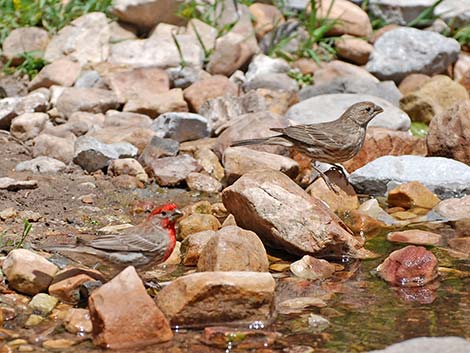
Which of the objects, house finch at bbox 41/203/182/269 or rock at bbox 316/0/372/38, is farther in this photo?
rock at bbox 316/0/372/38

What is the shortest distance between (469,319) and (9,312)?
9.58 ft

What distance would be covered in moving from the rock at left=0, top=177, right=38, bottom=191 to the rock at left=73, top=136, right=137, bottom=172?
0.88 m

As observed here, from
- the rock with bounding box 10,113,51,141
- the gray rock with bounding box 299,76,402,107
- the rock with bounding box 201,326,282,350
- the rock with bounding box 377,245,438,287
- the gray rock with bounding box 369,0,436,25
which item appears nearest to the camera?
the rock with bounding box 201,326,282,350

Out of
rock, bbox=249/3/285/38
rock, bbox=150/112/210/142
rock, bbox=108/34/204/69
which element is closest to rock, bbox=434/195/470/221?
rock, bbox=150/112/210/142

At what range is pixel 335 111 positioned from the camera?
1118 centimetres

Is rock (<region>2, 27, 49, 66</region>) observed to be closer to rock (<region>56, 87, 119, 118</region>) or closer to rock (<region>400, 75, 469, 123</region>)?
rock (<region>56, 87, 119, 118</region>)

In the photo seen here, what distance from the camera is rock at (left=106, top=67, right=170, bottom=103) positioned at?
1155cm

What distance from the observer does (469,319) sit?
6.40m

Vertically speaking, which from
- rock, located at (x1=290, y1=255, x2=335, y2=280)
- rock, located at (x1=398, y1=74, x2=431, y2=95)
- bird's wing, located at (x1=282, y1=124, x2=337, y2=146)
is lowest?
rock, located at (x1=398, y1=74, x2=431, y2=95)

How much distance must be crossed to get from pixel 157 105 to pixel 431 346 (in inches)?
247

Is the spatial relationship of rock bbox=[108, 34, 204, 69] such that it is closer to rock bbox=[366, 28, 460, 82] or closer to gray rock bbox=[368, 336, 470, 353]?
rock bbox=[366, 28, 460, 82]

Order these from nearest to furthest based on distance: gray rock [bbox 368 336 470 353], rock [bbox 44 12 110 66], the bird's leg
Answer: gray rock [bbox 368 336 470 353]
the bird's leg
rock [bbox 44 12 110 66]

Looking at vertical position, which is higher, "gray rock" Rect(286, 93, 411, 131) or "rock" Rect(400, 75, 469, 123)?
"gray rock" Rect(286, 93, 411, 131)

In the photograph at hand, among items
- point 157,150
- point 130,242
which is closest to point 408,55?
point 157,150
